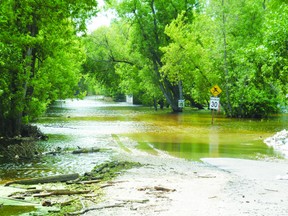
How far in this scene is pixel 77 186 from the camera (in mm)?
9094

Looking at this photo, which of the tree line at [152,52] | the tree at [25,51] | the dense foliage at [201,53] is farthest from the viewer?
the dense foliage at [201,53]

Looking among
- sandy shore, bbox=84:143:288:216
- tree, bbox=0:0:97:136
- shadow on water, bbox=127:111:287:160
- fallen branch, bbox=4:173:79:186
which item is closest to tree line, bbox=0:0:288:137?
tree, bbox=0:0:97:136

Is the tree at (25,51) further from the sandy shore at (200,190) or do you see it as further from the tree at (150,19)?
the tree at (150,19)

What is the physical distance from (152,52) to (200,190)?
38.5 m

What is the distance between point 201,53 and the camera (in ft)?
133

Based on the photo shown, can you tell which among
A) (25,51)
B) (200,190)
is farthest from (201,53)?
(200,190)

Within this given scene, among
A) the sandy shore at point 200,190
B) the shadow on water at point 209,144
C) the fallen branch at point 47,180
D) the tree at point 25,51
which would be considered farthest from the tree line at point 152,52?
the sandy shore at point 200,190

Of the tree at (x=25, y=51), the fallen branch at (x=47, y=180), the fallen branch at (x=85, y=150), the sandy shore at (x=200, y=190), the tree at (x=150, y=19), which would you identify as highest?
the tree at (x=150, y=19)

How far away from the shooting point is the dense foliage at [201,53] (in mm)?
25641

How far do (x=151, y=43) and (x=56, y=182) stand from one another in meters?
37.3

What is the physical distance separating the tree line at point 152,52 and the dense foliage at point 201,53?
0.07m

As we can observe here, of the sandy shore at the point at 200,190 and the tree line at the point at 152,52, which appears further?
the tree line at the point at 152,52

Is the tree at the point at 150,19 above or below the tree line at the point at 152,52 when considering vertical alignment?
above

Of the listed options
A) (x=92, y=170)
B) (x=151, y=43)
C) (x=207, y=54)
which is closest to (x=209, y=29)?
(x=207, y=54)
